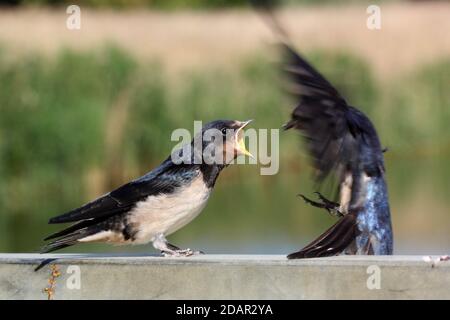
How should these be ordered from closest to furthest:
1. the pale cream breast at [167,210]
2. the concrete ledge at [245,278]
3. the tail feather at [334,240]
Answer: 1. the concrete ledge at [245,278]
2. the tail feather at [334,240]
3. the pale cream breast at [167,210]

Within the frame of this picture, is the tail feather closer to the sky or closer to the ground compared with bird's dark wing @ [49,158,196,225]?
closer to the ground

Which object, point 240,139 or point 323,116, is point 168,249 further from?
point 323,116

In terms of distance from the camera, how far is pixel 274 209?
592 inches

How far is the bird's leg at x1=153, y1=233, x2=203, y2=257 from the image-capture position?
525 centimetres

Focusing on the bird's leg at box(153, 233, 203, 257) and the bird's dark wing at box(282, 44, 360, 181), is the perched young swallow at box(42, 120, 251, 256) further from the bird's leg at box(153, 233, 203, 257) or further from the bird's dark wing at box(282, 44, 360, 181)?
the bird's dark wing at box(282, 44, 360, 181)

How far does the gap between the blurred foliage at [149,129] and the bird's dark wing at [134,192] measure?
715 centimetres

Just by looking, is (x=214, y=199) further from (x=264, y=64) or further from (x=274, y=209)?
(x=264, y=64)

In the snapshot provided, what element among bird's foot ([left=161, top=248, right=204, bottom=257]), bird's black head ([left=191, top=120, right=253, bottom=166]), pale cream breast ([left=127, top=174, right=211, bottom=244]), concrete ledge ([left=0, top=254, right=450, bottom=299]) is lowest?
concrete ledge ([left=0, top=254, right=450, bottom=299])

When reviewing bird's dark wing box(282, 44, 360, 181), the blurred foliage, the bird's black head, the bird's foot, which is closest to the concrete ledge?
the bird's foot

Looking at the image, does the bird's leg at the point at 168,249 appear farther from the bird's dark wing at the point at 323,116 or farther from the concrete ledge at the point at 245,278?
the bird's dark wing at the point at 323,116

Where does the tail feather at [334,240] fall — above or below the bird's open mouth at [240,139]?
below

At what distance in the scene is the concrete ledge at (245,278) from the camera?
191 inches

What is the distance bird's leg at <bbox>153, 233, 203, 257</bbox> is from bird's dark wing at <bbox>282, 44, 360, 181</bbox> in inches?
31.5

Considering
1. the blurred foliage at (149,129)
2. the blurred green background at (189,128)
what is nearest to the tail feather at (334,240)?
the blurred green background at (189,128)
